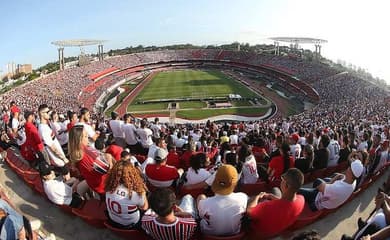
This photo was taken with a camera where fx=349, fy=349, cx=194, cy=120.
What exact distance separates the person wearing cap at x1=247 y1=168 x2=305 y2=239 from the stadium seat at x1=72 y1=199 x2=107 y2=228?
2656 mm

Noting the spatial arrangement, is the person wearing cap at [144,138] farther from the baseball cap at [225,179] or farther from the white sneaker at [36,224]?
the baseball cap at [225,179]

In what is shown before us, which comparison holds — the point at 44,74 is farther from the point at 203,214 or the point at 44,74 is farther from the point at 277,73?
the point at 203,214

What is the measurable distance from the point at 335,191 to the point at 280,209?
151cm

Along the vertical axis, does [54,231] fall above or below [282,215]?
below

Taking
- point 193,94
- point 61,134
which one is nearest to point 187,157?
point 61,134

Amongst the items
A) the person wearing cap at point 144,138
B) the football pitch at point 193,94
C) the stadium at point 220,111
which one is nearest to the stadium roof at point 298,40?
the stadium at point 220,111

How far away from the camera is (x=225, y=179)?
479 cm

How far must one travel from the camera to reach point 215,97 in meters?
51.3

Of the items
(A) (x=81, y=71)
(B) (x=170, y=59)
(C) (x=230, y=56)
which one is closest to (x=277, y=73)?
(C) (x=230, y=56)

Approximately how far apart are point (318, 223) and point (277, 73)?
63155 millimetres

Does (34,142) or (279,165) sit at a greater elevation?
(34,142)

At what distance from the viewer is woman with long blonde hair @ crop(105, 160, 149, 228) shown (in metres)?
5.24

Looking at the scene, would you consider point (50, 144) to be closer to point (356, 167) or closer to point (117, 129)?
point (117, 129)

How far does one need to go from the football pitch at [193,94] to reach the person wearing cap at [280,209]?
118 feet
